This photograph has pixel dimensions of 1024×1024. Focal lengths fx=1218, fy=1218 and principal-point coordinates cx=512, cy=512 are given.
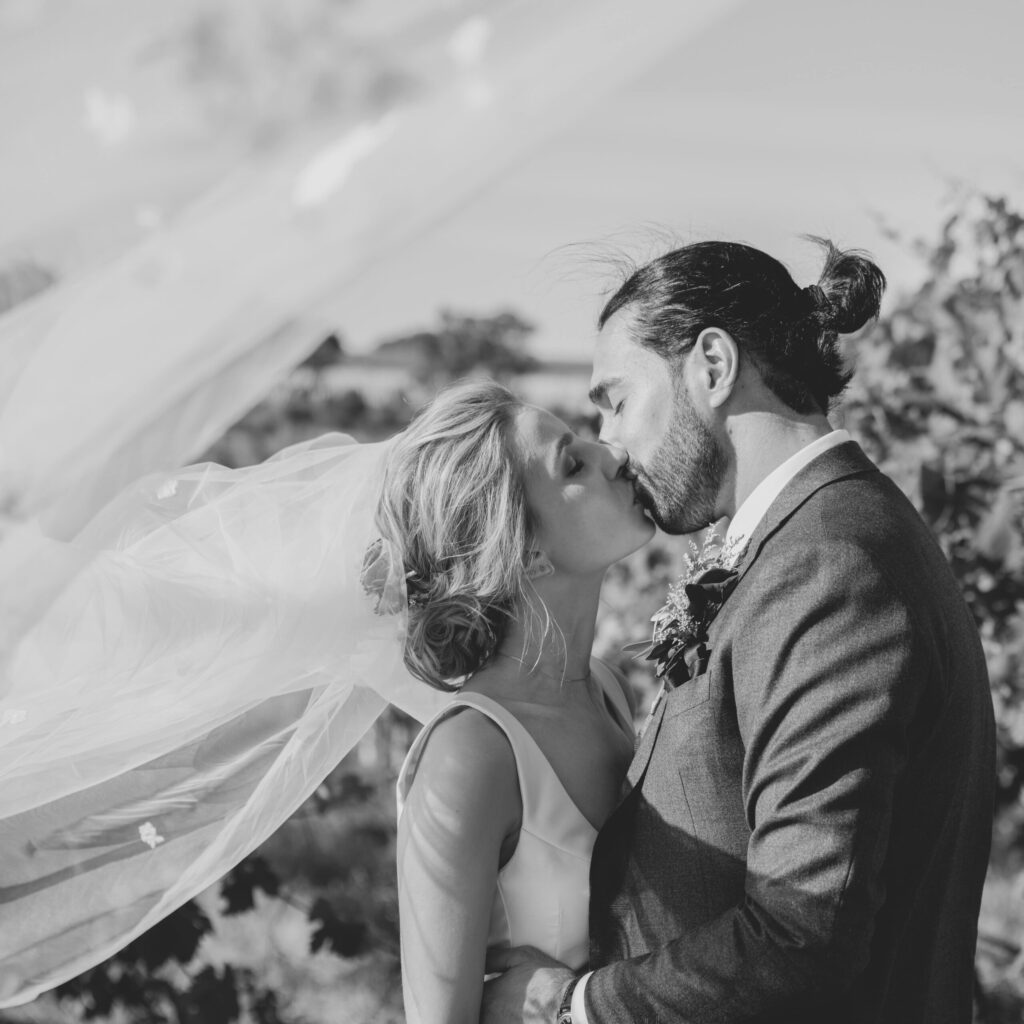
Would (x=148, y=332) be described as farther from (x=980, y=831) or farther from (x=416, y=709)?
(x=416, y=709)

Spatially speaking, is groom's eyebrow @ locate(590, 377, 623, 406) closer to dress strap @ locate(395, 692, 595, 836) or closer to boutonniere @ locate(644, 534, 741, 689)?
boutonniere @ locate(644, 534, 741, 689)

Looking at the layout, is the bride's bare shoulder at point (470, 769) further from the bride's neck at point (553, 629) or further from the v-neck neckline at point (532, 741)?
the bride's neck at point (553, 629)

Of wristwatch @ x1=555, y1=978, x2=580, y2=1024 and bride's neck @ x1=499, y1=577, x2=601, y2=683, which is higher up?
bride's neck @ x1=499, y1=577, x2=601, y2=683

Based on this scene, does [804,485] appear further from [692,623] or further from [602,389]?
[602,389]

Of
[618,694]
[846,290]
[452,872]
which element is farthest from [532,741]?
[846,290]

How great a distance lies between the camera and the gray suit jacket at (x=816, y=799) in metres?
1.80

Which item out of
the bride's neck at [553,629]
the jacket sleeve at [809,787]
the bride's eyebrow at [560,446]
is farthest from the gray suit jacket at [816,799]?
the bride's eyebrow at [560,446]

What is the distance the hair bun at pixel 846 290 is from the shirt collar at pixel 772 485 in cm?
45

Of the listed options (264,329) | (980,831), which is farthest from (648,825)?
(264,329)

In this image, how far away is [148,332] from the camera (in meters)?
0.92

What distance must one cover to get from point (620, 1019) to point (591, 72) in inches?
61.9

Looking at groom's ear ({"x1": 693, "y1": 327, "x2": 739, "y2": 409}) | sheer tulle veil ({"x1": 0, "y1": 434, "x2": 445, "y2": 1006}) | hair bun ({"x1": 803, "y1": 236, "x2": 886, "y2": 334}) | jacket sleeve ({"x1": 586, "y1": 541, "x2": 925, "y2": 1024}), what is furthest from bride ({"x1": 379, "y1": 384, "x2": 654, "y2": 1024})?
hair bun ({"x1": 803, "y1": 236, "x2": 886, "y2": 334})

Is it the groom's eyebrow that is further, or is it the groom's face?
the groom's eyebrow

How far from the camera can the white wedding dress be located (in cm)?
226
